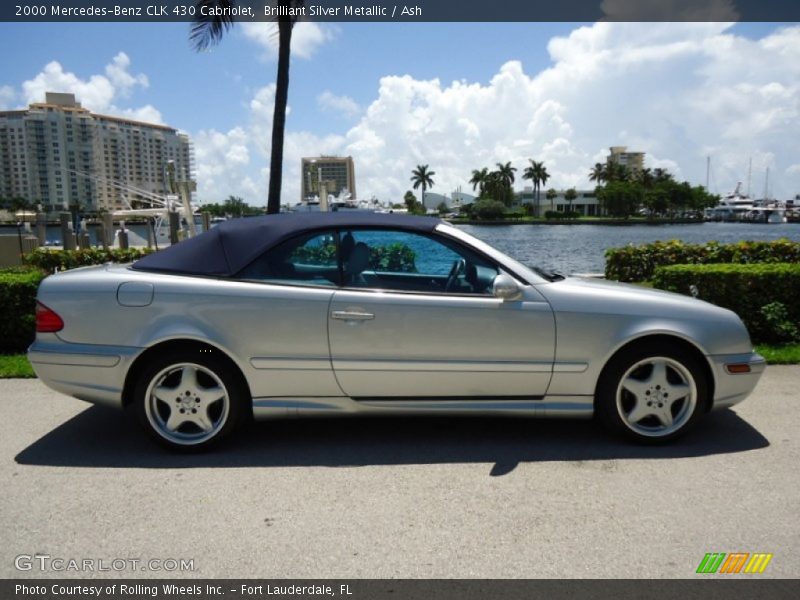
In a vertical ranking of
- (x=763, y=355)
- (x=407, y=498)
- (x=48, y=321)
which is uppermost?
(x=48, y=321)

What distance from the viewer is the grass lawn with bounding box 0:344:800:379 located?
19.2 ft

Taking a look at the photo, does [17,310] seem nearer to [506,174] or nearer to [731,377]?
[731,377]

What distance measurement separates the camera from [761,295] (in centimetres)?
677

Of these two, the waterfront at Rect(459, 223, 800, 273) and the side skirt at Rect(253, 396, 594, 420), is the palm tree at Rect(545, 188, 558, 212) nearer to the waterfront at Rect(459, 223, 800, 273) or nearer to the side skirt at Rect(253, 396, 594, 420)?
the waterfront at Rect(459, 223, 800, 273)

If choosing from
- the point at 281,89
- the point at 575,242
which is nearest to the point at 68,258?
the point at 281,89

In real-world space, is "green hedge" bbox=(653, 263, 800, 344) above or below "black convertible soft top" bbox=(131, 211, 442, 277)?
below

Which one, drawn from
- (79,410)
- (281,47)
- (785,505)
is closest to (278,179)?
(281,47)

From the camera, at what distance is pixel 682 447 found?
3.99 meters

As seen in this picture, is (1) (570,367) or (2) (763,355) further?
(2) (763,355)

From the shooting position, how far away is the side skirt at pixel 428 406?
12.8 ft

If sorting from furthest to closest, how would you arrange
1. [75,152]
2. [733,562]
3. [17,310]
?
[75,152]
[17,310]
[733,562]

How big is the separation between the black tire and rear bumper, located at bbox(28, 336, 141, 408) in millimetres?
3042

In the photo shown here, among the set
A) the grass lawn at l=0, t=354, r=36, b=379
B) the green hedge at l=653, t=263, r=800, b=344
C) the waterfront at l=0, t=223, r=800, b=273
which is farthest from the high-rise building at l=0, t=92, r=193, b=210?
the green hedge at l=653, t=263, r=800, b=344
